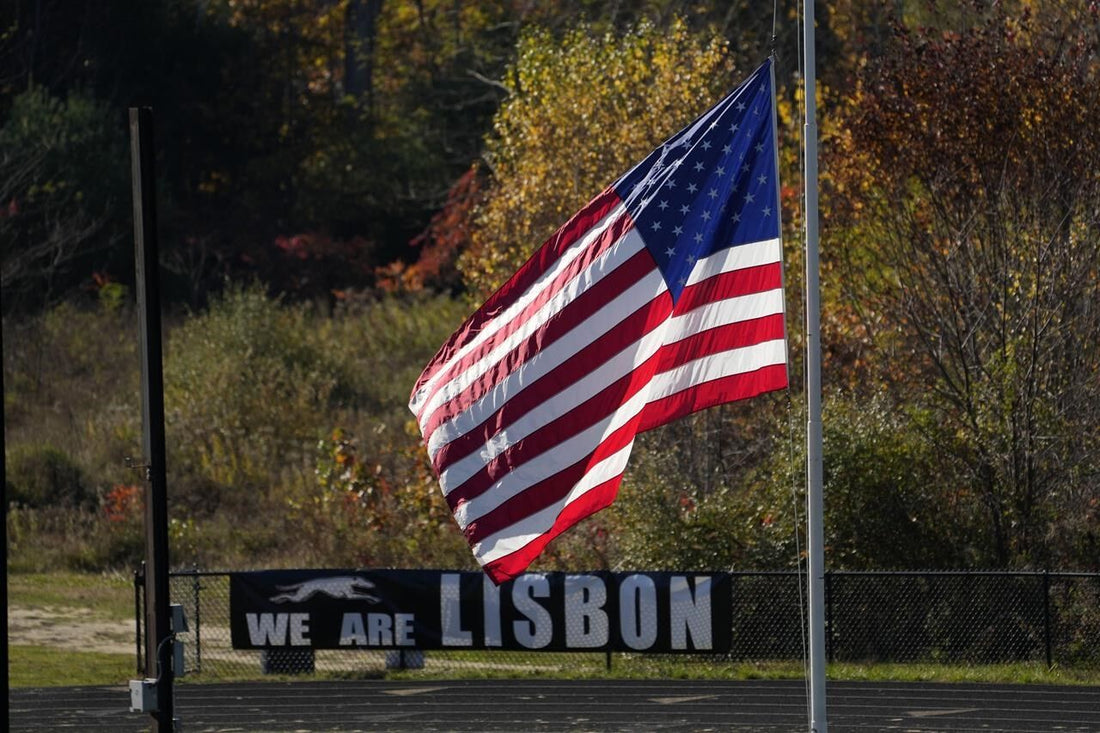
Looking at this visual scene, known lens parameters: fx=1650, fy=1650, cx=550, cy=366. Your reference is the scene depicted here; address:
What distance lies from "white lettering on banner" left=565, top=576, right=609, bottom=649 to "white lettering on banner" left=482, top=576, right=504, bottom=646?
34.8 inches

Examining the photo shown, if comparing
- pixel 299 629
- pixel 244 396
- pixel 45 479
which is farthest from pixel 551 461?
pixel 244 396

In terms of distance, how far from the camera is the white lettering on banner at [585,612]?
2134 centimetres

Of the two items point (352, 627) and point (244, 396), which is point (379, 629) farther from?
point (244, 396)

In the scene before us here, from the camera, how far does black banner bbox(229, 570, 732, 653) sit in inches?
835

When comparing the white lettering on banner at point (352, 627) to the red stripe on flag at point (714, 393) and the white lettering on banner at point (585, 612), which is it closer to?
the white lettering on banner at point (585, 612)

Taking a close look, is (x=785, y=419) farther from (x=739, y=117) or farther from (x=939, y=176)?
(x=739, y=117)

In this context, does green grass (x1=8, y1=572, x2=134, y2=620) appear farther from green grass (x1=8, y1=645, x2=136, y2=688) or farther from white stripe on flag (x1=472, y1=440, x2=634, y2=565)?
white stripe on flag (x1=472, y1=440, x2=634, y2=565)

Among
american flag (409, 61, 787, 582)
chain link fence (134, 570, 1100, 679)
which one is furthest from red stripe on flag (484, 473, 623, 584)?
chain link fence (134, 570, 1100, 679)

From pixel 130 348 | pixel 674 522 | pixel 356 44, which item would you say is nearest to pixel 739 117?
pixel 674 522

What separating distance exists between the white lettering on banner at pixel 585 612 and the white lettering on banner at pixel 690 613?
35.0 inches

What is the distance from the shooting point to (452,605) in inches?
849

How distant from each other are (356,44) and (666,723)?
4234 cm

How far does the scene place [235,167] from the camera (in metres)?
53.0

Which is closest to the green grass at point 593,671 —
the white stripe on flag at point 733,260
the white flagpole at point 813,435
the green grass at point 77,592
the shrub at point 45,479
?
the green grass at point 77,592
